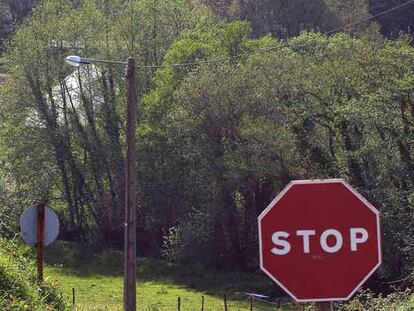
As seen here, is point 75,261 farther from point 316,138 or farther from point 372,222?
point 372,222

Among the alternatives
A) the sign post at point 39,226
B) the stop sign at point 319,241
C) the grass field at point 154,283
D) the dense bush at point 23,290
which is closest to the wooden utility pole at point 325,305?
the stop sign at point 319,241

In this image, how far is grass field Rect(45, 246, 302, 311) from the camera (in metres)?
28.6

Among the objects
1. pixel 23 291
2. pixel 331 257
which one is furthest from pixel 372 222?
pixel 23 291

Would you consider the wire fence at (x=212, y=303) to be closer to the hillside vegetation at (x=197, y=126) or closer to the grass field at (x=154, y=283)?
the grass field at (x=154, y=283)

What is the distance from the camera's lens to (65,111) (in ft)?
137

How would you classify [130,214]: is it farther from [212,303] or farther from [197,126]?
[197,126]

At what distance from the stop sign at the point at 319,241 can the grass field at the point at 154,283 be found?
2230 cm

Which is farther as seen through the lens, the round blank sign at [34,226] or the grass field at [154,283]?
the grass field at [154,283]

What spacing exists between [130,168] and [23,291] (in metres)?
8.74

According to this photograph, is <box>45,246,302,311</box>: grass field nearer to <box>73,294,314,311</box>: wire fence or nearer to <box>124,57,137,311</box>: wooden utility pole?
<box>73,294,314,311</box>: wire fence

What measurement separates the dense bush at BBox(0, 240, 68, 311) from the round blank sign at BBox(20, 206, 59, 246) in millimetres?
408

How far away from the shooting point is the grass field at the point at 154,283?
1127 inches

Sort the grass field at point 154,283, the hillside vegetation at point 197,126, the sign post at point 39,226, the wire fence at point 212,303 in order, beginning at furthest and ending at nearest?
the hillside vegetation at point 197,126 < the grass field at point 154,283 < the wire fence at point 212,303 < the sign post at point 39,226

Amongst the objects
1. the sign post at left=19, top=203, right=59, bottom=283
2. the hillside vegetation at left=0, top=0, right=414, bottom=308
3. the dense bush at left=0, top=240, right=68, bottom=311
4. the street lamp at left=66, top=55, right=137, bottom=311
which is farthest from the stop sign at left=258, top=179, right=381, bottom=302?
the hillside vegetation at left=0, top=0, right=414, bottom=308
